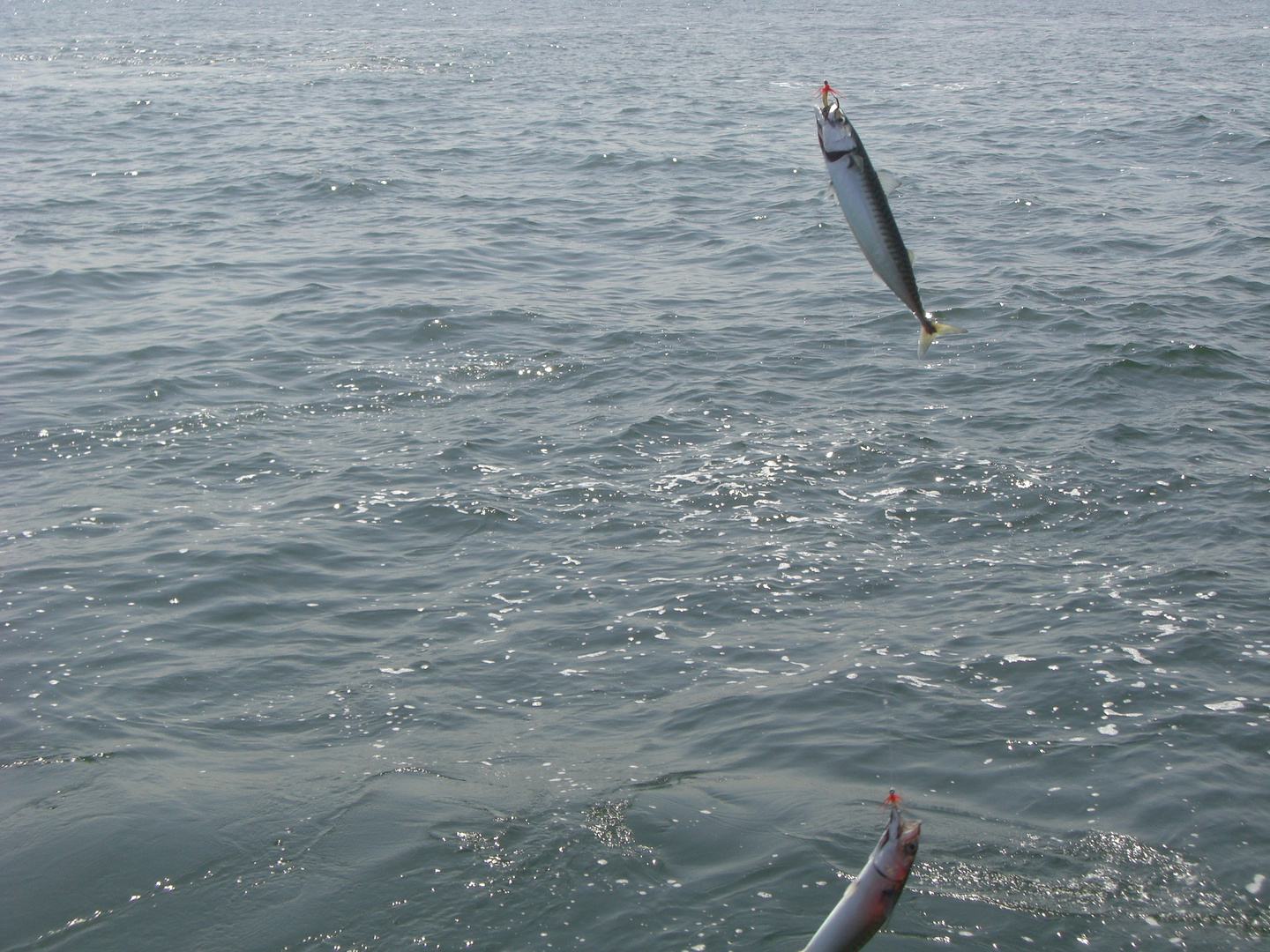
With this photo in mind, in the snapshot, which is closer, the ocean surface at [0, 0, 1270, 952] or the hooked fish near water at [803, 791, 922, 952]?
the hooked fish near water at [803, 791, 922, 952]

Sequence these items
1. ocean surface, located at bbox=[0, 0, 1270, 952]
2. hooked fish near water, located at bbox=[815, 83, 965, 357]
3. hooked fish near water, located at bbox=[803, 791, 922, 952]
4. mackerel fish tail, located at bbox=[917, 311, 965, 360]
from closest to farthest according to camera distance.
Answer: hooked fish near water, located at bbox=[803, 791, 922, 952] → hooked fish near water, located at bbox=[815, 83, 965, 357] → mackerel fish tail, located at bbox=[917, 311, 965, 360] → ocean surface, located at bbox=[0, 0, 1270, 952]

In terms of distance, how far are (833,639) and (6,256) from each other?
49.7 ft

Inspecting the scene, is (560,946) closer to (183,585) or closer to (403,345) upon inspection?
(183,585)

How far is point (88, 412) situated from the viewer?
495 inches

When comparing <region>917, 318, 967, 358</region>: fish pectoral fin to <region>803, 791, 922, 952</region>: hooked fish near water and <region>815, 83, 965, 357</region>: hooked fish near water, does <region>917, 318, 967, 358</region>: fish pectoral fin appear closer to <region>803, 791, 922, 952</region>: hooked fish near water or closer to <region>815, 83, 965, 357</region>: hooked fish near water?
<region>815, 83, 965, 357</region>: hooked fish near water

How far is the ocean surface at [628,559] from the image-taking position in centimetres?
600

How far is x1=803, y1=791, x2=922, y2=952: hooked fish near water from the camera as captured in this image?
330cm

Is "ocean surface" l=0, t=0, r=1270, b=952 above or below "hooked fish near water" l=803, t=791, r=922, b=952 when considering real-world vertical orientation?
below

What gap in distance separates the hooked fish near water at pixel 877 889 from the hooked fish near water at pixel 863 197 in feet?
5.21

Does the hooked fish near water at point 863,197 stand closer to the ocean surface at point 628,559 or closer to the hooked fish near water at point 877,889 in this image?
the hooked fish near water at point 877,889

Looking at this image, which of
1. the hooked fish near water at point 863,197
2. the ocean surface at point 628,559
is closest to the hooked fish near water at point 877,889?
the hooked fish near water at point 863,197

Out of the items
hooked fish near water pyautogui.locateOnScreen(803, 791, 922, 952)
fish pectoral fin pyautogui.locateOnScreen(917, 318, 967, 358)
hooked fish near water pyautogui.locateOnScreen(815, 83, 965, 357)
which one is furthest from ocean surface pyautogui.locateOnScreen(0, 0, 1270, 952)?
hooked fish near water pyautogui.locateOnScreen(815, 83, 965, 357)

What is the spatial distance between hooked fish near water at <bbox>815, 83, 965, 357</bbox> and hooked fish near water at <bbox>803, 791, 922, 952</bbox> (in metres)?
1.59

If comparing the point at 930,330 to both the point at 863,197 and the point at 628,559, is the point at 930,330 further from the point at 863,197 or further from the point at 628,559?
the point at 628,559
